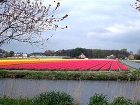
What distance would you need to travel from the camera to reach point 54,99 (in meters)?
15.5

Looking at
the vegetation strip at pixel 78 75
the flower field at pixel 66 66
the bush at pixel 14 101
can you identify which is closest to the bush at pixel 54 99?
the bush at pixel 14 101

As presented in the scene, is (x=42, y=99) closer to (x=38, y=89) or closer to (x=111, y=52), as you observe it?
(x=38, y=89)

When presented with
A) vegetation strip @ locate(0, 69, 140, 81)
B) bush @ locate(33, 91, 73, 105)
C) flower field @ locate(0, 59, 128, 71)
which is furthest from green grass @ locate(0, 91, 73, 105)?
flower field @ locate(0, 59, 128, 71)

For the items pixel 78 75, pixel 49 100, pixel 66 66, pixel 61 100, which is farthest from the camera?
pixel 66 66

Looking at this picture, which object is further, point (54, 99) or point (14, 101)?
point (14, 101)

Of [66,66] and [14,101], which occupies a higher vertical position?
[66,66]

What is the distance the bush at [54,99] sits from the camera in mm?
15320

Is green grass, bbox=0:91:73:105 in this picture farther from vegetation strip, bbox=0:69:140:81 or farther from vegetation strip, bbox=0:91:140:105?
vegetation strip, bbox=0:69:140:81

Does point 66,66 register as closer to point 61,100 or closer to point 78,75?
point 78,75

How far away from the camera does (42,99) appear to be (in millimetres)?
15695

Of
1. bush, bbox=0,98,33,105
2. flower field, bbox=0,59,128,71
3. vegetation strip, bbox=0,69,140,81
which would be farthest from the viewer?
flower field, bbox=0,59,128,71

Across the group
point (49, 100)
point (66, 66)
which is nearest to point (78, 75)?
point (49, 100)

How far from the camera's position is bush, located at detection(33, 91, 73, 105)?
15.3 m

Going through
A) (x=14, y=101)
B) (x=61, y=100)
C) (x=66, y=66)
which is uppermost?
(x=66, y=66)
